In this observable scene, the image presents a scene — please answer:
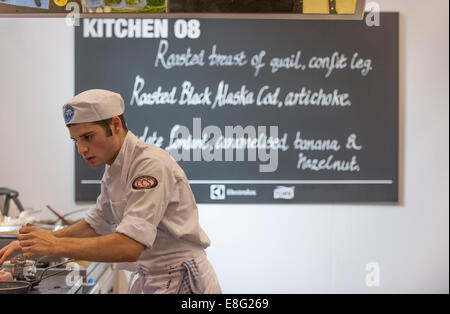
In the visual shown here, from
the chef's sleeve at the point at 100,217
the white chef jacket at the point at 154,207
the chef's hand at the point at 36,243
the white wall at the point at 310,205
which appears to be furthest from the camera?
the white wall at the point at 310,205

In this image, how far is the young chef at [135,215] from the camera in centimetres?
118

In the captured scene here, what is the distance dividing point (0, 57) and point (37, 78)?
0.23 m

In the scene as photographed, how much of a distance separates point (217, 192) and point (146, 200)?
159 centimetres

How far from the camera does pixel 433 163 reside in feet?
9.47

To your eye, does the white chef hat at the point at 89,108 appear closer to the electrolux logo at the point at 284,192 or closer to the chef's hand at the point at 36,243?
the chef's hand at the point at 36,243

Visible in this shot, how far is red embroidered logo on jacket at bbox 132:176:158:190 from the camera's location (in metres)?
1.25

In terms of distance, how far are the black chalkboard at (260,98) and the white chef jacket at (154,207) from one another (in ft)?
4.55

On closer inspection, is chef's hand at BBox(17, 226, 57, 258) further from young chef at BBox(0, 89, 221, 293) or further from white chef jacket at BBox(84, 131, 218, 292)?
white chef jacket at BBox(84, 131, 218, 292)

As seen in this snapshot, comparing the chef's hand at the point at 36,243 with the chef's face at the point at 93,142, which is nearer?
the chef's hand at the point at 36,243

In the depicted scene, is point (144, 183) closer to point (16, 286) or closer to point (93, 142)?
point (93, 142)

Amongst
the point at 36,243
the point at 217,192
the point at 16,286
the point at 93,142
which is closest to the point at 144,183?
the point at 93,142

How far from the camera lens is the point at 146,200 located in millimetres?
1243

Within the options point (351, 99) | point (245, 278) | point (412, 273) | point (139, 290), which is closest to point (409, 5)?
point (351, 99)

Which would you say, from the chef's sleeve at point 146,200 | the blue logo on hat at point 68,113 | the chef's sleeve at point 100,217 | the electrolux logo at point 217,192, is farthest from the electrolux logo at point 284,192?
the blue logo on hat at point 68,113
